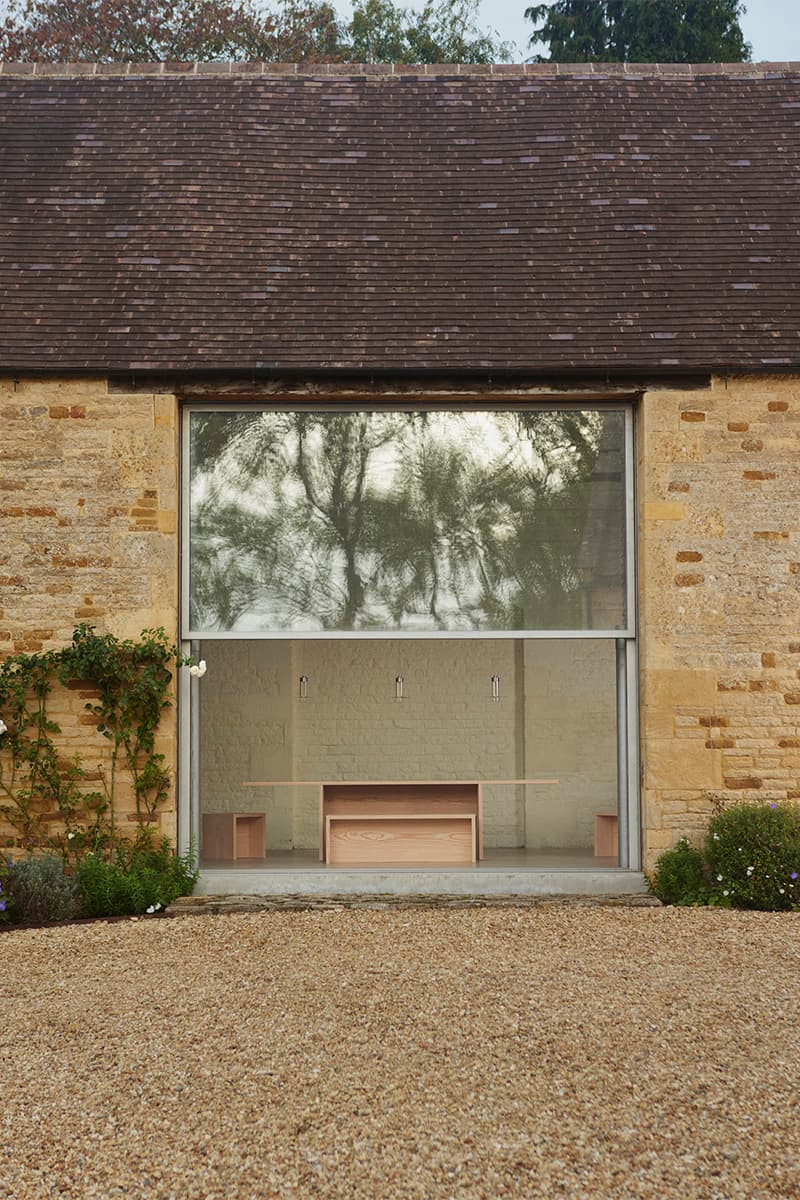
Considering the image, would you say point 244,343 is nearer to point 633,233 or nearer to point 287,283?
point 287,283

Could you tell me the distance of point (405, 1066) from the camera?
485 cm

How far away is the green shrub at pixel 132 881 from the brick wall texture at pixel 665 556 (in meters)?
0.28

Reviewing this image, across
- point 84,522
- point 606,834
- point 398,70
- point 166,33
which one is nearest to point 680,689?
point 606,834

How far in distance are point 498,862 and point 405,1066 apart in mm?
5902

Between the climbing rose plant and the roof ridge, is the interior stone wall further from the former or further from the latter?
the roof ridge

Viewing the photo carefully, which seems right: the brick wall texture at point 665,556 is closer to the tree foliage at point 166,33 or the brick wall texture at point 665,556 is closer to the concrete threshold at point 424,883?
the concrete threshold at point 424,883

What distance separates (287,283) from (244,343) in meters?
0.67

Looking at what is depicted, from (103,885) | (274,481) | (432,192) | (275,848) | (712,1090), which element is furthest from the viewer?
(275,848)

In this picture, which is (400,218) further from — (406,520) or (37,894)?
(37,894)

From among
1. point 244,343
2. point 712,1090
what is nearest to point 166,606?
point 244,343

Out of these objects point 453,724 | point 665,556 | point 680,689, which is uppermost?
point 665,556

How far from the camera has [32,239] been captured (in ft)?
31.3

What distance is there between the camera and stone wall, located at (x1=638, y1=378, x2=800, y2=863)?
880 centimetres

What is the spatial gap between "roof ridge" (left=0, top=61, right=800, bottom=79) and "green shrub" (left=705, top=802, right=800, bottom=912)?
616cm
